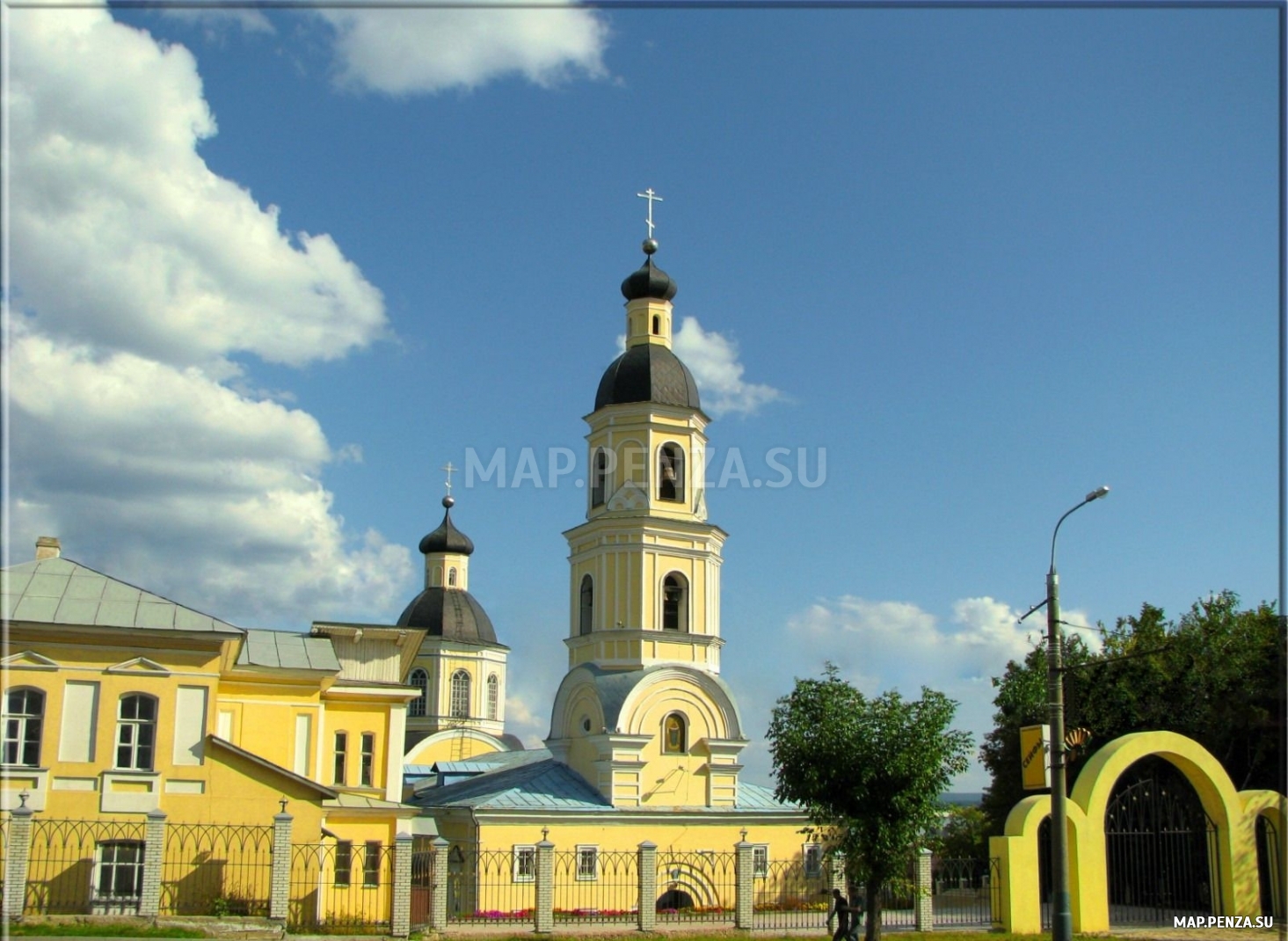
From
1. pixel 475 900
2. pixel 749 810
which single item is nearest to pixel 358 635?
pixel 475 900

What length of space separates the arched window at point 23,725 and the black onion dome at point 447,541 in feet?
115

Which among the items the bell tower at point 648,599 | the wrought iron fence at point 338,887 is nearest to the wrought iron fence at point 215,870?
the wrought iron fence at point 338,887

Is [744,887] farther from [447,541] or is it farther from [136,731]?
[447,541]

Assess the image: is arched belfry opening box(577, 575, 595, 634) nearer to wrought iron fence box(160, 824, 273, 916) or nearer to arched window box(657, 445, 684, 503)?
arched window box(657, 445, 684, 503)

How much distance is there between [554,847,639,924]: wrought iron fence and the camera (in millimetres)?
30031

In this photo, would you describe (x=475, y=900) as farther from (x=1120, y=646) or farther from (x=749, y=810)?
(x=1120, y=646)

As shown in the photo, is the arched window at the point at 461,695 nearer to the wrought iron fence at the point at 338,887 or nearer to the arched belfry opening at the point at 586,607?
the arched belfry opening at the point at 586,607

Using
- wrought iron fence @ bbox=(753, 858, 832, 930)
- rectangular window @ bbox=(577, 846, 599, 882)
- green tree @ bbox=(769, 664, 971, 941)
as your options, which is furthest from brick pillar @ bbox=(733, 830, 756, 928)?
rectangular window @ bbox=(577, 846, 599, 882)

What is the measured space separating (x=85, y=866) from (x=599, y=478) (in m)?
18.1

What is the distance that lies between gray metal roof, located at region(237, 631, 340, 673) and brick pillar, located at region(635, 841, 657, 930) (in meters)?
8.03

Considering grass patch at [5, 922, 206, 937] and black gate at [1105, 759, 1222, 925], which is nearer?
grass patch at [5, 922, 206, 937]

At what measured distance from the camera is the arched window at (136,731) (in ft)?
73.2

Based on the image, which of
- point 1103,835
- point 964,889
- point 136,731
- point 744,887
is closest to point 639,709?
point 744,887

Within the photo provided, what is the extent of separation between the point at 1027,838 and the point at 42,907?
17.4 m
